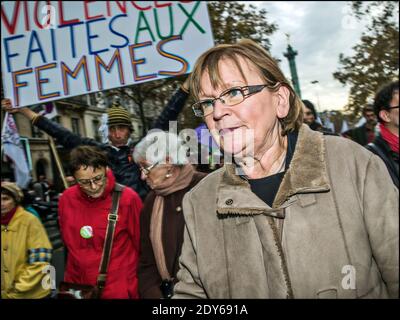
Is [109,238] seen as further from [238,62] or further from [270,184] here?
[238,62]

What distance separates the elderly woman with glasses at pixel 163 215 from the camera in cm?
179

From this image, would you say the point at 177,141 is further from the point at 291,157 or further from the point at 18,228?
the point at 18,228

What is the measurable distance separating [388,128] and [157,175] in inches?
42.3

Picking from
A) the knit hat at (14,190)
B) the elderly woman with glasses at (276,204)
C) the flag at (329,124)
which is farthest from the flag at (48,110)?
the flag at (329,124)

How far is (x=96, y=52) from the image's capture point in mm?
1630

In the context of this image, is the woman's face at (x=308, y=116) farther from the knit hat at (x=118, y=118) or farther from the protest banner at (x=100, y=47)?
the knit hat at (x=118, y=118)

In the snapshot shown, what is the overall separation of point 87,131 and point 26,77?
37 cm

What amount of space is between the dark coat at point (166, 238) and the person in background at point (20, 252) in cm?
66

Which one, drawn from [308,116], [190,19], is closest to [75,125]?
[190,19]

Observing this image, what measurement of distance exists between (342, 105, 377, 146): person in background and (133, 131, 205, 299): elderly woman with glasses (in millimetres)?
757

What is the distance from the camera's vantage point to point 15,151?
3.02m

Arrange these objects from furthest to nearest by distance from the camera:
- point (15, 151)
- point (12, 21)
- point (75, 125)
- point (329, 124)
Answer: point (15, 151) → point (75, 125) → point (12, 21) → point (329, 124)

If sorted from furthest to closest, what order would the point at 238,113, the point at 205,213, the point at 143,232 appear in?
1. the point at 143,232
2. the point at 205,213
3. the point at 238,113

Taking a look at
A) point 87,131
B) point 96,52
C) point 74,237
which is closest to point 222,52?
point 96,52
